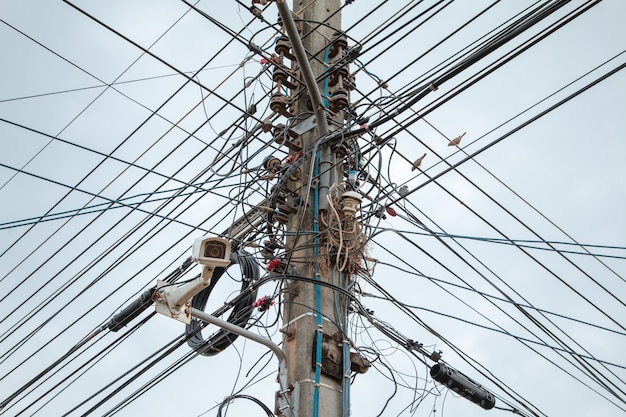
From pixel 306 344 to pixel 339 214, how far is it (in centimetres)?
112

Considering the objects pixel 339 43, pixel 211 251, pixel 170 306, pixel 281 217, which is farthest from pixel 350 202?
pixel 339 43

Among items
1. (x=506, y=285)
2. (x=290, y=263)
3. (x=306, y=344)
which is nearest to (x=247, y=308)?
(x=290, y=263)

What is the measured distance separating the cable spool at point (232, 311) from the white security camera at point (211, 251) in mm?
1564

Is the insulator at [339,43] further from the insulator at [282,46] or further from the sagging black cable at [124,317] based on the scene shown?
the sagging black cable at [124,317]

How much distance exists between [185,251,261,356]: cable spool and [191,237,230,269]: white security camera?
5.13 ft

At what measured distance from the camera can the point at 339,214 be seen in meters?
5.31

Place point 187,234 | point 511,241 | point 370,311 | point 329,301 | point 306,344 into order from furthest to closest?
1. point 187,234
2. point 511,241
3. point 370,311
4. point 329,301
5. point 306,344

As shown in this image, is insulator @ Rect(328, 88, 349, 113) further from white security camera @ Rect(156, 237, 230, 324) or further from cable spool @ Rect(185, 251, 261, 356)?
white security camera @ Rect(156, 237, 230, 324)

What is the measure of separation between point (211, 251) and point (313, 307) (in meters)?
1.09

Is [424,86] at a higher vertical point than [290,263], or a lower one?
higher

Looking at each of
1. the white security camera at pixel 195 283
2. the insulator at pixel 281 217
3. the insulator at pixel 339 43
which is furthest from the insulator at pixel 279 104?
the white security camera at pixel 195 283

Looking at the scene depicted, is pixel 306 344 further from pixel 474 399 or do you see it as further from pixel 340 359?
pixel 474 399

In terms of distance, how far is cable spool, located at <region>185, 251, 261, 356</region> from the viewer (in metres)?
5.82

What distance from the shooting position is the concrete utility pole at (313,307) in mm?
4582
